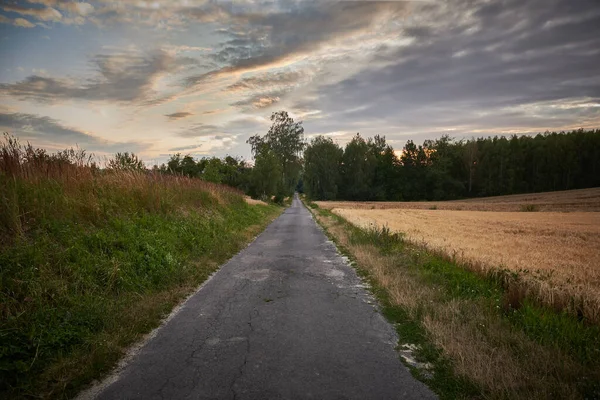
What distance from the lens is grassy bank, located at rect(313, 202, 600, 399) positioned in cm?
340

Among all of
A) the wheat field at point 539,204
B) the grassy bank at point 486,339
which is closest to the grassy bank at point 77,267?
the grassy bank at point 486,339

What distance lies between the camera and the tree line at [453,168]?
81.9 m

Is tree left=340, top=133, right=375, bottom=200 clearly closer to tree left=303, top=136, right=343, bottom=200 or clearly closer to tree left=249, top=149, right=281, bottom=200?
tree left=303, top=136, right=343, bottom=200

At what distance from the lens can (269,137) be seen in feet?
224

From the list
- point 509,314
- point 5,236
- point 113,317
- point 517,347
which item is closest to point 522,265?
point 509,314

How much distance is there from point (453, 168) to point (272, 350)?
99.9 m

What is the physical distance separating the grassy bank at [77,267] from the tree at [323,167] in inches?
3059

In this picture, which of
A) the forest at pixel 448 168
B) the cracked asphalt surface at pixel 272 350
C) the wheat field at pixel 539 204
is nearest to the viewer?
the cracked asphalt surface at pixel 272 350

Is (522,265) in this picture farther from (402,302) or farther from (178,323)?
(178,323)

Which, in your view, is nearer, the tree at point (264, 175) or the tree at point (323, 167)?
the tree at point (264, 175)

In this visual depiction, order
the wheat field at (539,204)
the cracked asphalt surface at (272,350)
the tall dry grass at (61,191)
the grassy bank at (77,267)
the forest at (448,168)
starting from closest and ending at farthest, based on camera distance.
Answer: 1. the cracked asphalt surface at (272,350)
2. the grassy bank at (77,267)
3. the tall dry grass at (61,191)
4. the wheat field at (539,204)
5. the forest at (448,168)

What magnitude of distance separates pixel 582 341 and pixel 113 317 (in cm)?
701

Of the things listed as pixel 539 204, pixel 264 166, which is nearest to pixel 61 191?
pixel 264 166

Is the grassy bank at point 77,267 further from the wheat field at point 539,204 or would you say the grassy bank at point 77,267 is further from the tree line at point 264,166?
the wheat field at point 539,204
